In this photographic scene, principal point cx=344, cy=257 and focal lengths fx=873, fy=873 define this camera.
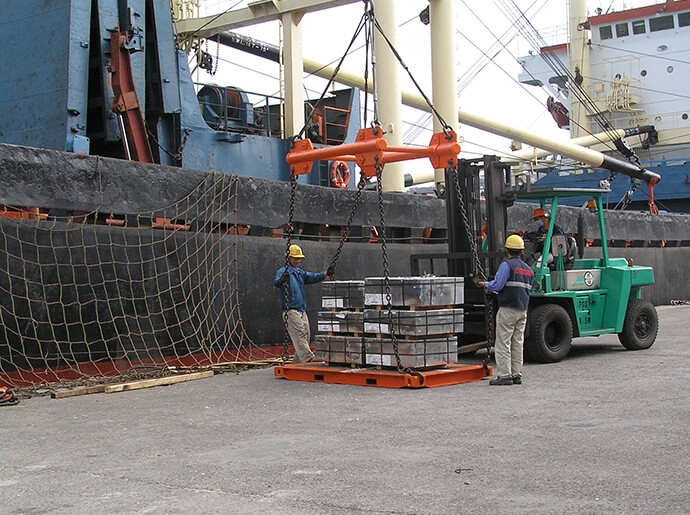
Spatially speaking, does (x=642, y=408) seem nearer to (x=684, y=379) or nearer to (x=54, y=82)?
(x=684, y=379)

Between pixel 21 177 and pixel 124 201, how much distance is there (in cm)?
145

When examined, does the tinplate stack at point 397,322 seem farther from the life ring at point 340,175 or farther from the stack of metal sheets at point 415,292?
the life ring at point 340,175

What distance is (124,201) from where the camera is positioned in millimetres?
11219

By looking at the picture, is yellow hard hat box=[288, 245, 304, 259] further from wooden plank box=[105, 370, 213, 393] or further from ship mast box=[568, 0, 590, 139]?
ship mast box=[568, 0, 590, 139]

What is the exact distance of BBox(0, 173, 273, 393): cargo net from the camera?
998 centimetres

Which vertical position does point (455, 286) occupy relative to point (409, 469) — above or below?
above

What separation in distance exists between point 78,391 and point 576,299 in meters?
6.76

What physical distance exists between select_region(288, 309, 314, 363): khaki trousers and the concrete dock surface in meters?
1.15

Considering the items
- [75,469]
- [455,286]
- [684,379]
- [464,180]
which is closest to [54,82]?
[464,180]

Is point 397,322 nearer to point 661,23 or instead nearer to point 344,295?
point 344,295

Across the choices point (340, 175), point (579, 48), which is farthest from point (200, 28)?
point (579, 48)

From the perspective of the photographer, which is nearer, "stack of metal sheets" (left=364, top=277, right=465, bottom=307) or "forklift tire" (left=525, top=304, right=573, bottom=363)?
"stack of metal sheets" (left=364, top=277, right=465, bottom=307)

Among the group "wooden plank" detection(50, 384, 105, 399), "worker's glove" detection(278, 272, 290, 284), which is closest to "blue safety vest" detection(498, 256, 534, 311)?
"worker's glove" detection(278, 272, 290, 284)

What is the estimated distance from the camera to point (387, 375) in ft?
32.3
